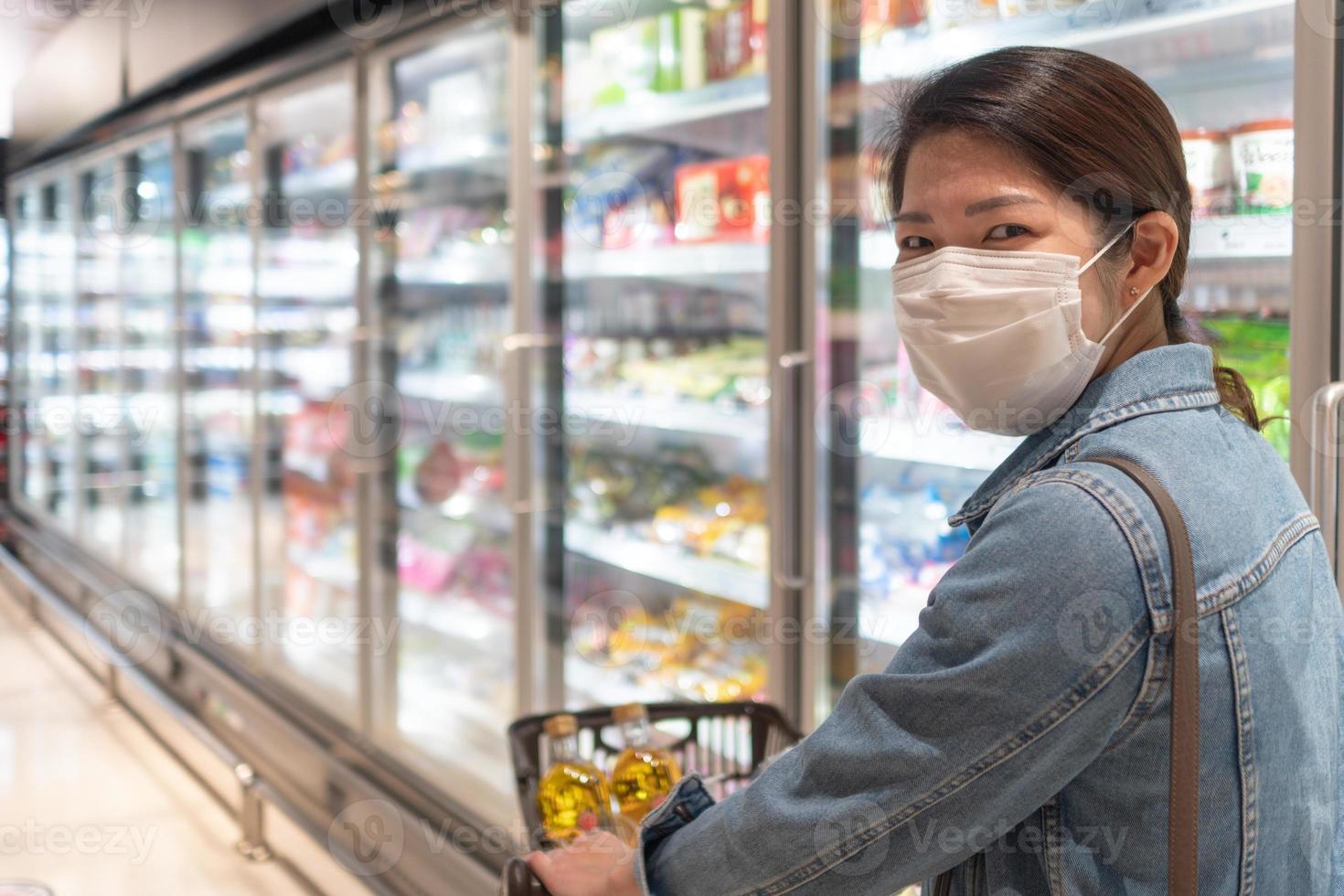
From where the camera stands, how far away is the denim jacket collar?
89 cm

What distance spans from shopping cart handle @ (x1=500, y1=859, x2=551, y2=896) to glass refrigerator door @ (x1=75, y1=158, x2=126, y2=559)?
5.13m

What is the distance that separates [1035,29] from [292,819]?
253 cm

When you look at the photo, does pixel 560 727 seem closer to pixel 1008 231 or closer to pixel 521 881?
pixel 521 881

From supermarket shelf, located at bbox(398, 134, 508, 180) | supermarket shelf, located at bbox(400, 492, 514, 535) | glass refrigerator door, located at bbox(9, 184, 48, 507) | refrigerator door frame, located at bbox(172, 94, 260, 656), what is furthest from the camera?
glass refrigerator door, located at bbox(9, 184, 48, 507)

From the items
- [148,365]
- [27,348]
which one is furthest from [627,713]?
[27,348]

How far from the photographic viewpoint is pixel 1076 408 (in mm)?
950

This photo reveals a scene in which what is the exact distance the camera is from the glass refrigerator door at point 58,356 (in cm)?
629

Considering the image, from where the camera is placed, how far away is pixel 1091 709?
0.78 m

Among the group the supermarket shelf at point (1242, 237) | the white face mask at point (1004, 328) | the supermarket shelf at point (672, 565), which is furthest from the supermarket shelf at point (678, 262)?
the white face mask at point (1004, 328)

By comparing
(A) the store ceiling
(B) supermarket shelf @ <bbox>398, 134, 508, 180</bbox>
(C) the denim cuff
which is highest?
(A) the store ceiling

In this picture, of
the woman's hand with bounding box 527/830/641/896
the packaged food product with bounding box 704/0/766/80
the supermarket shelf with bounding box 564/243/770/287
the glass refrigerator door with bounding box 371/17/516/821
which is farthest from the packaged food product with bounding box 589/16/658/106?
the woman's hand with bounding box 527/830/641/896

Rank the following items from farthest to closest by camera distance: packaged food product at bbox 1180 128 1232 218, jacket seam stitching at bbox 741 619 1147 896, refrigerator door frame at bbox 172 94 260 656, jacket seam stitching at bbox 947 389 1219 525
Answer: refrigerator door frame at bbox 172 94 260 656 < packaged food product at bbox 1180 128 1232 218 < jacket seam stitching at bbox 947 389 1219 525 < jacket seam stitching at bbox 741 619 1147 896

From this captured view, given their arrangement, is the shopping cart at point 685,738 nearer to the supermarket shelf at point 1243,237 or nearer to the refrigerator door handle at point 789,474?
the refrigerator door handle at point 789,474

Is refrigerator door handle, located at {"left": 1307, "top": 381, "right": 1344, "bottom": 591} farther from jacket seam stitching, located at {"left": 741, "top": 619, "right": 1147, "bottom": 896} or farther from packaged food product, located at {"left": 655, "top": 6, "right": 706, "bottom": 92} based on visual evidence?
packaged food product, located at {"left": 655, "top": 6, "right": 706, "bottom": 92}
